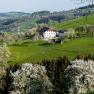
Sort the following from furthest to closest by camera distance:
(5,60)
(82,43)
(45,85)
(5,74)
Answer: (82,43), (5,60), (5,74), (45,85)

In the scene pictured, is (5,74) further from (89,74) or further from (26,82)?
(89,74)

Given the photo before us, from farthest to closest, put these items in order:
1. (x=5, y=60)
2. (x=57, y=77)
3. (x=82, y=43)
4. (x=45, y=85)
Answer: (x=82, y=43) → (x=5, y=60) → (x=57, y=77) → (x=45, y=85)

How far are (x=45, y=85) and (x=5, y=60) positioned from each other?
243 ft

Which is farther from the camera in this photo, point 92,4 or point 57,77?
point 57,77

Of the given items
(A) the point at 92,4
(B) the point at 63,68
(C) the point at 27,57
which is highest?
(A) the point at 92,4

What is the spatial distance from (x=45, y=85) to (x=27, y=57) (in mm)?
82886

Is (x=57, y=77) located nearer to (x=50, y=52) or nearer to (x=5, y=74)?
(x=5, y=74)

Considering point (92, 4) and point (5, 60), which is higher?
point (92, 4)

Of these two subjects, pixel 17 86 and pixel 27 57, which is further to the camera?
pixel 27 57

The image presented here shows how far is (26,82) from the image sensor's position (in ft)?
283

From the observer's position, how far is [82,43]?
190375 millimetres

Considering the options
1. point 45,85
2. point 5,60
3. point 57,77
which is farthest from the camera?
point 5,60

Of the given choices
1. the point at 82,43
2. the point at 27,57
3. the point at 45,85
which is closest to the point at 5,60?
the point at 27,57

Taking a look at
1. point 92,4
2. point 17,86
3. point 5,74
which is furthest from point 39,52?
point 92,4
